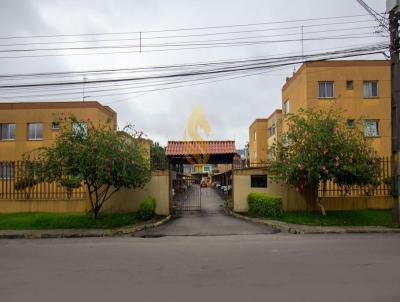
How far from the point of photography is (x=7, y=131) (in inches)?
1460

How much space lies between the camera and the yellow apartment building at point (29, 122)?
121ft

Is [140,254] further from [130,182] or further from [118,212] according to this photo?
[118,212]

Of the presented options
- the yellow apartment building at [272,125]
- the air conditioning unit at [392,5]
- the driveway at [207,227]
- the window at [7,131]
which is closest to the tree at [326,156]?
the driveway at [207,227]

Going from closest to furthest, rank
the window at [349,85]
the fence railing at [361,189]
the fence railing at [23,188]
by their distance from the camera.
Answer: the fence railing at [23,188] < the fence railing at [361,189] < the window at [349,85]

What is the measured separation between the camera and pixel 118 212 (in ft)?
64.4

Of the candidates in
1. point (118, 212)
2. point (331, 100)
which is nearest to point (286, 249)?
point (118, 212)

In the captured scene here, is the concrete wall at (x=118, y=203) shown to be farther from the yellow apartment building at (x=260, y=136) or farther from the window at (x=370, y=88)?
the yellow apartment building at (x=260, y=136)

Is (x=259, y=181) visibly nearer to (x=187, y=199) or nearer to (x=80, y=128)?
(x=187, y=199)

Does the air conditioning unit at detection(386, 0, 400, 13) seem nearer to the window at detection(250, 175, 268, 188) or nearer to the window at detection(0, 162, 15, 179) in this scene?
the window at detection(250, 175, 268, 188)

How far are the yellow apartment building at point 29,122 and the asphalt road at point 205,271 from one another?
25811 mm

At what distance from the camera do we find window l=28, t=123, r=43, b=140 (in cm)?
3694

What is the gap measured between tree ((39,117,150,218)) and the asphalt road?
4227 millimetres

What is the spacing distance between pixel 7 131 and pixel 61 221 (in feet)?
77.1

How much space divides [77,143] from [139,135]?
2.67 meters
